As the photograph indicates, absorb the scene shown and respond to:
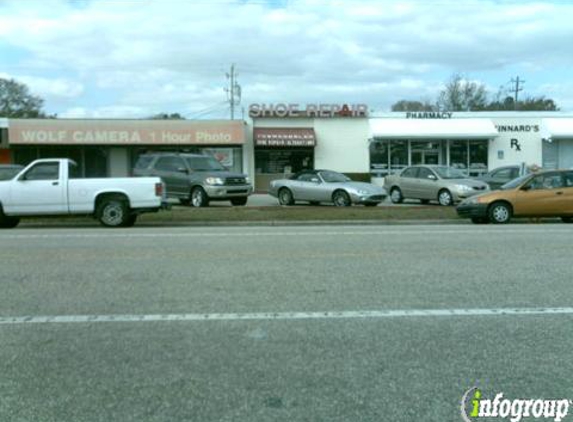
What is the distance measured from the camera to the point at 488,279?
8523 millimetres

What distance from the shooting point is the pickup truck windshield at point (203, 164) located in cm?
2388

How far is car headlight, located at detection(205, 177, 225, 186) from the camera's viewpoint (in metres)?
23.2

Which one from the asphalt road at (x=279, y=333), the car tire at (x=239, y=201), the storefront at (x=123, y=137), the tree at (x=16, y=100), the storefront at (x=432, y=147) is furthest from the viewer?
the tree at (x=16, y=100)

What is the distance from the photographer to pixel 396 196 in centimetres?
2577

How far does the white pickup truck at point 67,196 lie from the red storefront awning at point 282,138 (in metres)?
19.9

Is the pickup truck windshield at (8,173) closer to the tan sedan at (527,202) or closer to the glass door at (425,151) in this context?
the tan sedan at (527,202)

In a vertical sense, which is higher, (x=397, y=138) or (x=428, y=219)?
(x=397, y=138)

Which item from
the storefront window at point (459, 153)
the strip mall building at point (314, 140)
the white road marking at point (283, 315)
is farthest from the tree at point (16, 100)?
the white road marking at point (283, 315)

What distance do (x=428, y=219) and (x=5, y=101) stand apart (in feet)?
213

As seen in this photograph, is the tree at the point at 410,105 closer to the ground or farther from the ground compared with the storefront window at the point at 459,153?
farther from the ground

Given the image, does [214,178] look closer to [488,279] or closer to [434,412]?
[488,279]

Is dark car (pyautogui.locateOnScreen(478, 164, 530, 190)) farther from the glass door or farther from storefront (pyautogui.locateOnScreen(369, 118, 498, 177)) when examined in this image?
the glass door

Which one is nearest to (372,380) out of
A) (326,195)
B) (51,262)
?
(51,262)

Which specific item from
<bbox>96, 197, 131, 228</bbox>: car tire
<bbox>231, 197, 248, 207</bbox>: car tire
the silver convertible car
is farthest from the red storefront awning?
<bbox>96, 197, 131, 228</bbox>: car tire
